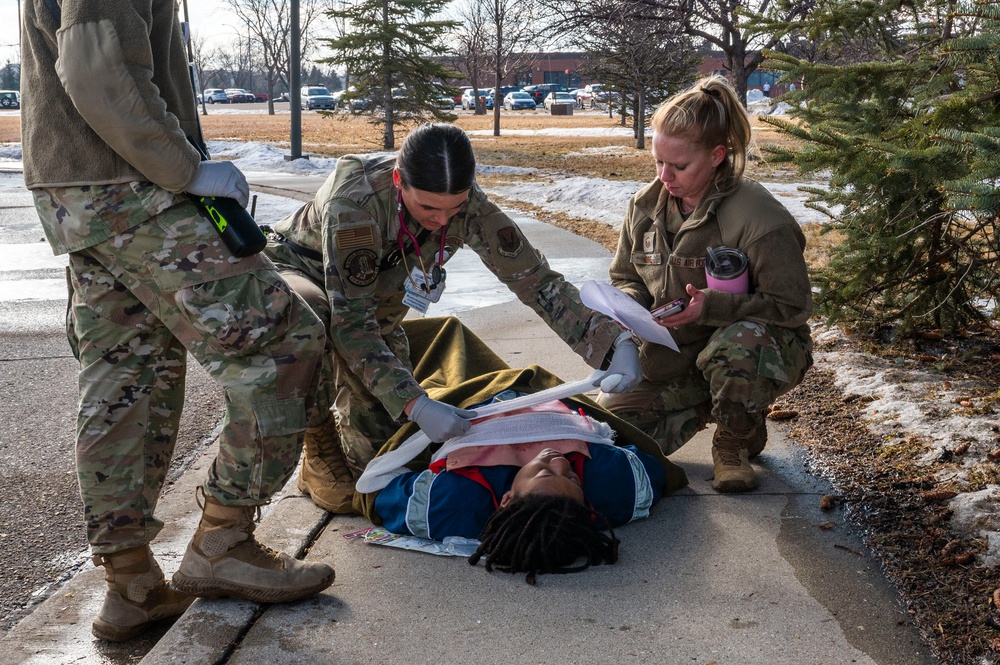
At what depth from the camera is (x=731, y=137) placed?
3.66 metres

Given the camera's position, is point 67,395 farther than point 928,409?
Yes

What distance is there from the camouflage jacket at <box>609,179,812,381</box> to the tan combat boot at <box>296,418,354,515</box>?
1.22m

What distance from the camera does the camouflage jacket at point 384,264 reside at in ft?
10.4

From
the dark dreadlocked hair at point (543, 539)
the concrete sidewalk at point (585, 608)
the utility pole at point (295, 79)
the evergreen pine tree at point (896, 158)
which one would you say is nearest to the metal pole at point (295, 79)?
the utility pole at point (295, 79)

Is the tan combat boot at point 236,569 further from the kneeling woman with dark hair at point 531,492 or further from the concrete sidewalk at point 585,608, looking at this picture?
the kneeling woman with dark hair at point 531,492

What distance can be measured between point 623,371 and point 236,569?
4.67ft

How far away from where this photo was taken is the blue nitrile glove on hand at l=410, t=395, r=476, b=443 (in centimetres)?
303

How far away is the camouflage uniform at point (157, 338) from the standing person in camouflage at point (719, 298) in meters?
1.59

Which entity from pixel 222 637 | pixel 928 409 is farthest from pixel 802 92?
pixel 222 637

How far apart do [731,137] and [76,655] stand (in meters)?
2.75

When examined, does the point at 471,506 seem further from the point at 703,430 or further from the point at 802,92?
the point at 802,92

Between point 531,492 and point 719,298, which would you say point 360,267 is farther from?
point 719,298

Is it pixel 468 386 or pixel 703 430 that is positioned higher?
pixel 468 386

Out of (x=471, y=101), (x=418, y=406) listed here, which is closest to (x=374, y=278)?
(x=418, y=406)
